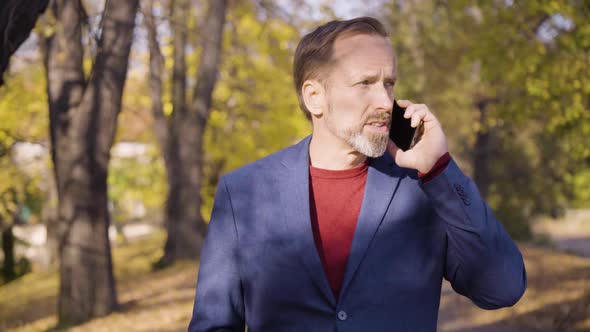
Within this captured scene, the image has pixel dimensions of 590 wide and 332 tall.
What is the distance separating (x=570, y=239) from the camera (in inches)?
1235

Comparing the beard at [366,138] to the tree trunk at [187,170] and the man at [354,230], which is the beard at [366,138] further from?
the tree trunk at [187,170]

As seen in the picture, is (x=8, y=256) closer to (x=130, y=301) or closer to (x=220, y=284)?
(x=130, y=301)

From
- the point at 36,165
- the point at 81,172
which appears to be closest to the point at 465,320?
the point at 81,172

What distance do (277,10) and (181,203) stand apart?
908 centimetres

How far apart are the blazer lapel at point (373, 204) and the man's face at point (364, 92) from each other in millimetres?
120

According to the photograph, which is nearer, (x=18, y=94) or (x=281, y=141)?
(x=18, y=94)

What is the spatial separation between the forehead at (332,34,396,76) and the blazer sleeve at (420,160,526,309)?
0.44 meters

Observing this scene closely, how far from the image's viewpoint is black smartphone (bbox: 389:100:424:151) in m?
2.53

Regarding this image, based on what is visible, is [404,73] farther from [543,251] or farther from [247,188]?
[247,188]

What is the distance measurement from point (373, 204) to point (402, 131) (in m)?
0.28

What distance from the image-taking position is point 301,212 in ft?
8.57

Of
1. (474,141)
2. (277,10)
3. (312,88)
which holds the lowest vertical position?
(474,141)

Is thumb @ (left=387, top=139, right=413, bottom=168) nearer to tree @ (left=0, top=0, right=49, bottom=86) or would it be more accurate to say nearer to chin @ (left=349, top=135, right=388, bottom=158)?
chin @ (left=349, top=135, right=388, bottom=158)

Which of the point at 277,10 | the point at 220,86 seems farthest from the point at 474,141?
the point at 277,10
